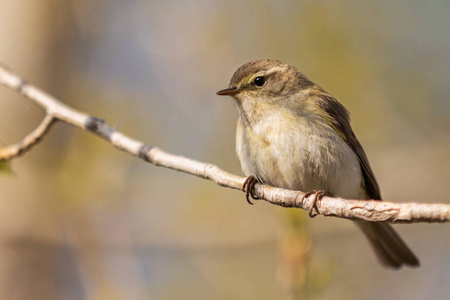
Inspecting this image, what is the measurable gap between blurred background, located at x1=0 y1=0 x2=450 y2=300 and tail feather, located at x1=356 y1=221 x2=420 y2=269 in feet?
2.59

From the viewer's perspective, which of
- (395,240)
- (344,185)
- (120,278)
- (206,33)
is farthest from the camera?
(206,33)

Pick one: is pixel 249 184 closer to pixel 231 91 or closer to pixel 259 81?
pixel 231 91

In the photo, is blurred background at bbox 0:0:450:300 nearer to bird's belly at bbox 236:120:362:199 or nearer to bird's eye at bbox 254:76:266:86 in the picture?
bird's belly at bbox 236:120:362:199

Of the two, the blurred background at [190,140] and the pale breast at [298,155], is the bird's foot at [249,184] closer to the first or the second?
the pale breast at [298,155]

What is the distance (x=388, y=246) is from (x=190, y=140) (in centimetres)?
298

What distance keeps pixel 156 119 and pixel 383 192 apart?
299 centimetres

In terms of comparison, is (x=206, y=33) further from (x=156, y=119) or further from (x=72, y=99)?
(x=72, y=99)

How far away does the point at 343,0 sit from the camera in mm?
7070

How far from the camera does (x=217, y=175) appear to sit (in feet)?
10.9

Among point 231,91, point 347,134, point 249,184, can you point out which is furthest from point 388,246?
point 231,91

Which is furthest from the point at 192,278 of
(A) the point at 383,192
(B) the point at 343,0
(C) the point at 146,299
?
(B) the point at 343,0

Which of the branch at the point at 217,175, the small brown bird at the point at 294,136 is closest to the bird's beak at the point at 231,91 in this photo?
the small brown bird at the point at 294,136

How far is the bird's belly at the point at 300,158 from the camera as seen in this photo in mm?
3920

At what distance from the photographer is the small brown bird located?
394cm
